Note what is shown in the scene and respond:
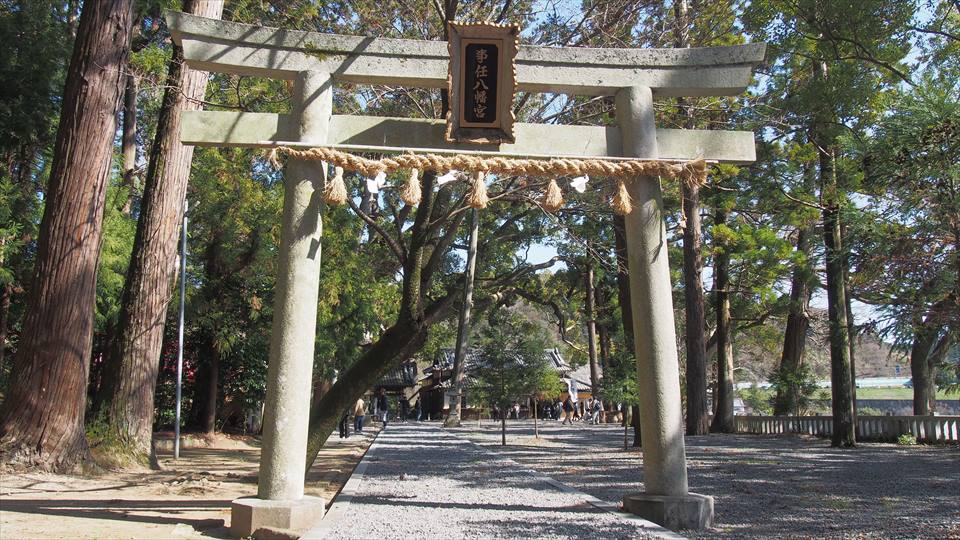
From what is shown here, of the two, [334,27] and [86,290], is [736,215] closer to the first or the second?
[334,27]

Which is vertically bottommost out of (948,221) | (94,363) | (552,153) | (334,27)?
(94,363)

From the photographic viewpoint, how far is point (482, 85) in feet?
21.2

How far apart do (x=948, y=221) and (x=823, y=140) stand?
9.58 metres

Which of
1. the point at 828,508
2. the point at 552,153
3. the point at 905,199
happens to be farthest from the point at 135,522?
the point at 905,199

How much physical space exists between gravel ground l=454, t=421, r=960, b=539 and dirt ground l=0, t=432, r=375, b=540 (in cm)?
417

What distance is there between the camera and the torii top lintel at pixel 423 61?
6262 millimetres

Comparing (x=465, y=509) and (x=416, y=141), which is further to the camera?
(x=465, y=509)

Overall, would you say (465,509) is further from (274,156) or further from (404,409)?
(404,409)

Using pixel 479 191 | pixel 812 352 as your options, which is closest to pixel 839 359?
pixel 479 191

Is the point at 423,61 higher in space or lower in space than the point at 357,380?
higher

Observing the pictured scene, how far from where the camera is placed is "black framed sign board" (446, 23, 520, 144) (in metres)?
6.41

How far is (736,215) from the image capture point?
21.8 meters

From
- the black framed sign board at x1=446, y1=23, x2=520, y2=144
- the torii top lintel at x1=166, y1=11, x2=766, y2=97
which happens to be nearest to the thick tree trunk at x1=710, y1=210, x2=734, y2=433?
the torii top lintel at x1=166, y1=11, x2=766, y2=97

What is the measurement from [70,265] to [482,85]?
5.49 meters
